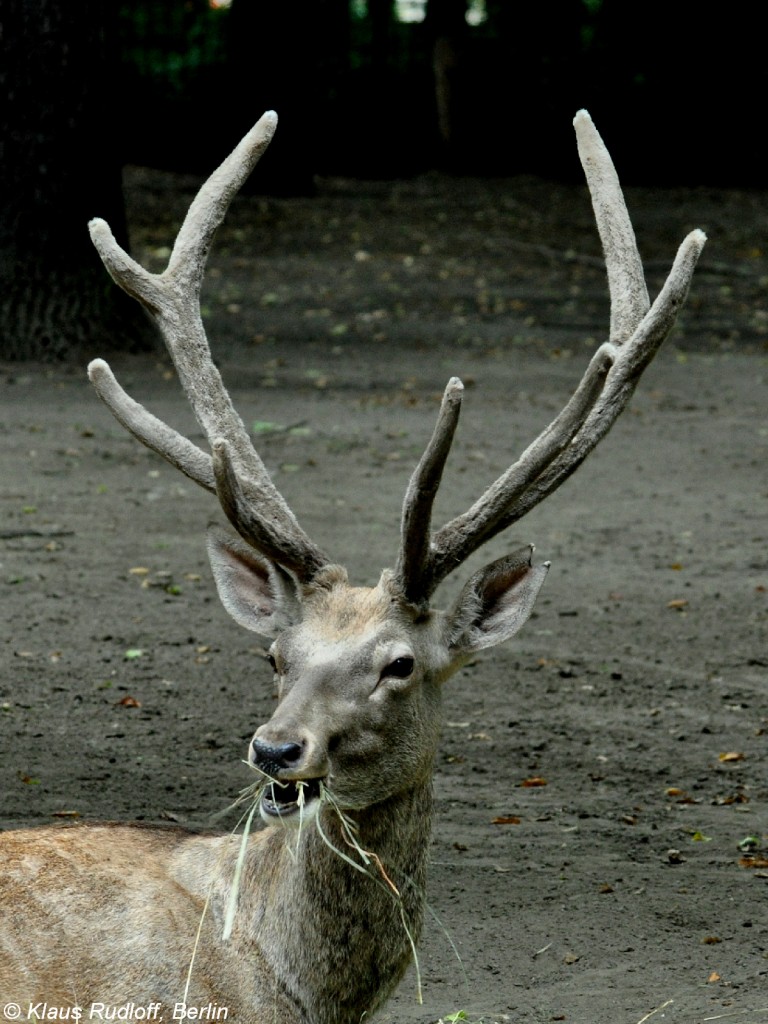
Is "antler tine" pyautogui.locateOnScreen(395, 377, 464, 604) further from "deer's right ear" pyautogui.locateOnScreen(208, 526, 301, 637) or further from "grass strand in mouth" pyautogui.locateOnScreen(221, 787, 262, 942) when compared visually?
"grass strand in mouth" pyautogui.locateOnScreen(221, 787, 262, 942)

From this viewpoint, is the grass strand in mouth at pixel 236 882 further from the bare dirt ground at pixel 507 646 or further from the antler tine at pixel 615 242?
the antler tine at pixel 615 242

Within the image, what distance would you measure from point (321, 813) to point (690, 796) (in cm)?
279

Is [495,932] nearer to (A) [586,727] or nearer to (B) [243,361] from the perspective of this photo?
(A) [586,727]

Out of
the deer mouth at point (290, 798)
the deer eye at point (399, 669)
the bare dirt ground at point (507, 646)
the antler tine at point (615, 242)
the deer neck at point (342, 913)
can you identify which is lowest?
the bare dirt ground at point (507, 646)

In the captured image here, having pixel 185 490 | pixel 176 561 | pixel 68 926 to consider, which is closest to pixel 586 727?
pixel 176 561

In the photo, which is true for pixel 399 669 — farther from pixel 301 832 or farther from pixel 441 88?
pixel 441 88

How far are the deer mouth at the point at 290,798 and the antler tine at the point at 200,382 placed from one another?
71 centimetres

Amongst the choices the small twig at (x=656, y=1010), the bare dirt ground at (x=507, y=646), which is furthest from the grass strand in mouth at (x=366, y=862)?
the small twig at (x=656, y=1010)

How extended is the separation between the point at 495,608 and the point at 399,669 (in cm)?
46

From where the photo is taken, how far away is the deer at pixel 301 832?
4.12 meters

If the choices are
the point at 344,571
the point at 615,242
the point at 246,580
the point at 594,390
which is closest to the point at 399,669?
the point at 344,571

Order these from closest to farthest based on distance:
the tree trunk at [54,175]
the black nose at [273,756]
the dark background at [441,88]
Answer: the black nose at [273,756]
the tree trunk at [54,175]
the dark background at [441,88]

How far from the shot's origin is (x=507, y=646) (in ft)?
27.7

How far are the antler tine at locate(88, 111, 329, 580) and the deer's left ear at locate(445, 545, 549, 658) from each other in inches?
16.5
